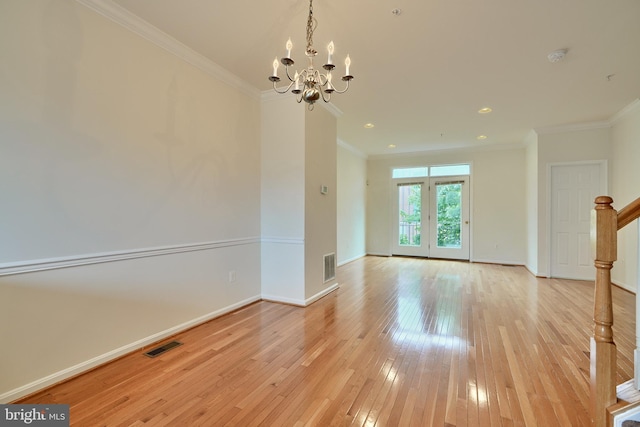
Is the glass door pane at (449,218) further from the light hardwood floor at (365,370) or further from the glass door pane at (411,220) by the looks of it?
the light hardwood floor at (365,370)

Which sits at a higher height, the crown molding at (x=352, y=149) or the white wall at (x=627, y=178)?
the crown molding at (x=352, y=149)

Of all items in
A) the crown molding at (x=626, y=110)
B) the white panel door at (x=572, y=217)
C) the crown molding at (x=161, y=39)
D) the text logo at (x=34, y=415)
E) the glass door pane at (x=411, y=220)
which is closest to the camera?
the text logo at (x=34, y=415)

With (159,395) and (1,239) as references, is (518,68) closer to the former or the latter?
(159,395)

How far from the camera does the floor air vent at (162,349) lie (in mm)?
2384

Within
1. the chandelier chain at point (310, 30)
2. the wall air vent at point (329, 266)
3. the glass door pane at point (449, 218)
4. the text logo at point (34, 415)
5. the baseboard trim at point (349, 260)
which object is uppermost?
the chandelier chain at point (310, 30)

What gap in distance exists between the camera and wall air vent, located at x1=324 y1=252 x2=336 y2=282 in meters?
4.17

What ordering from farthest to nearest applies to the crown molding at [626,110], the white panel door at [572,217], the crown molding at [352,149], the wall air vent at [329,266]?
the crown molding at [352,149] → the white panel door at [572,217] → the wall air vent at [329,266] → the crown molding at [626,110]

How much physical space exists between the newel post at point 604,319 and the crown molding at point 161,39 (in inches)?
136

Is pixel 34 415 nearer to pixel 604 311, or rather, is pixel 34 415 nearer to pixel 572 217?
pixel 604 311

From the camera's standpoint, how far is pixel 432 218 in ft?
24.1

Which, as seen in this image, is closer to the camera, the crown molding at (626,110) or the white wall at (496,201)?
the crown molding at (626,110)

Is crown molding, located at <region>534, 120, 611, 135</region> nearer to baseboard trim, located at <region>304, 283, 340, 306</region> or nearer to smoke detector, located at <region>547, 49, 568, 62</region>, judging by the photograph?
smoke detector, located at <region>547, 49, 568, 62</region>

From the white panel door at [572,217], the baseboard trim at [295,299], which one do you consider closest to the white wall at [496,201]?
the white panel door at [572,217]

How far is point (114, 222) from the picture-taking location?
7.50ft
